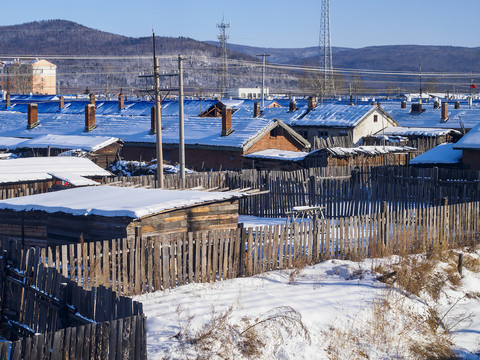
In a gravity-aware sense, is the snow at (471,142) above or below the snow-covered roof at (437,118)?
below

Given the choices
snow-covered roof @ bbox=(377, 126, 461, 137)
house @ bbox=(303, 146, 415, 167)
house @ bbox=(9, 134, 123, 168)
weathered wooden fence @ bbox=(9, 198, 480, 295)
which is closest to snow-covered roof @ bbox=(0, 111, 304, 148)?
house @ bbox=(9, 134, 123, 168)

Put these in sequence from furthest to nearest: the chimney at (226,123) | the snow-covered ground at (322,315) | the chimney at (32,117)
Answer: the chimney at (32,117) < the chimney at (226,123) < the snow-covered ground at (322,315)

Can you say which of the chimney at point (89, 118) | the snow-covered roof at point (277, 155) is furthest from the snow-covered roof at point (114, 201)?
the chimney at point (89, 118)

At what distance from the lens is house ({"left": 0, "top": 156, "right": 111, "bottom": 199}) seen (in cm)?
2326

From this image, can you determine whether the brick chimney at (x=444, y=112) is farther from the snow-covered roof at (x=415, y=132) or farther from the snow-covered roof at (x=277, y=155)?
the snow-covered roof at (x=277, y=155)

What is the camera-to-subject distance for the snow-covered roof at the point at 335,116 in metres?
54.1

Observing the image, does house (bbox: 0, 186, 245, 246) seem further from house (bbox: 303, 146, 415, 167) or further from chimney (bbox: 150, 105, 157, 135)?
chimney (bbox: 150, 105, 157, 135)

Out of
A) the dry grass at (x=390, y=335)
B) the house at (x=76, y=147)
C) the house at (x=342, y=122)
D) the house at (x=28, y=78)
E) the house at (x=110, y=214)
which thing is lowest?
the dry grass at (x=390, y=335)

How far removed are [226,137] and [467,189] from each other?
19055 millimetres

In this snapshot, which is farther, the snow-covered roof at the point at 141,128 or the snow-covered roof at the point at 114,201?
the snow-covered roof at the point at 141,128

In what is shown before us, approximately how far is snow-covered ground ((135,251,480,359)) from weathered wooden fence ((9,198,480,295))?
36cm

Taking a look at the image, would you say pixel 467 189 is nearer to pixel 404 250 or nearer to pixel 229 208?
pixel 404 250

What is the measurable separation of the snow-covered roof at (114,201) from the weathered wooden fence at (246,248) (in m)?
0.80

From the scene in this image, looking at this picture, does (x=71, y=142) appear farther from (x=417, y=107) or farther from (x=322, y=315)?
(x=417, y=107)
